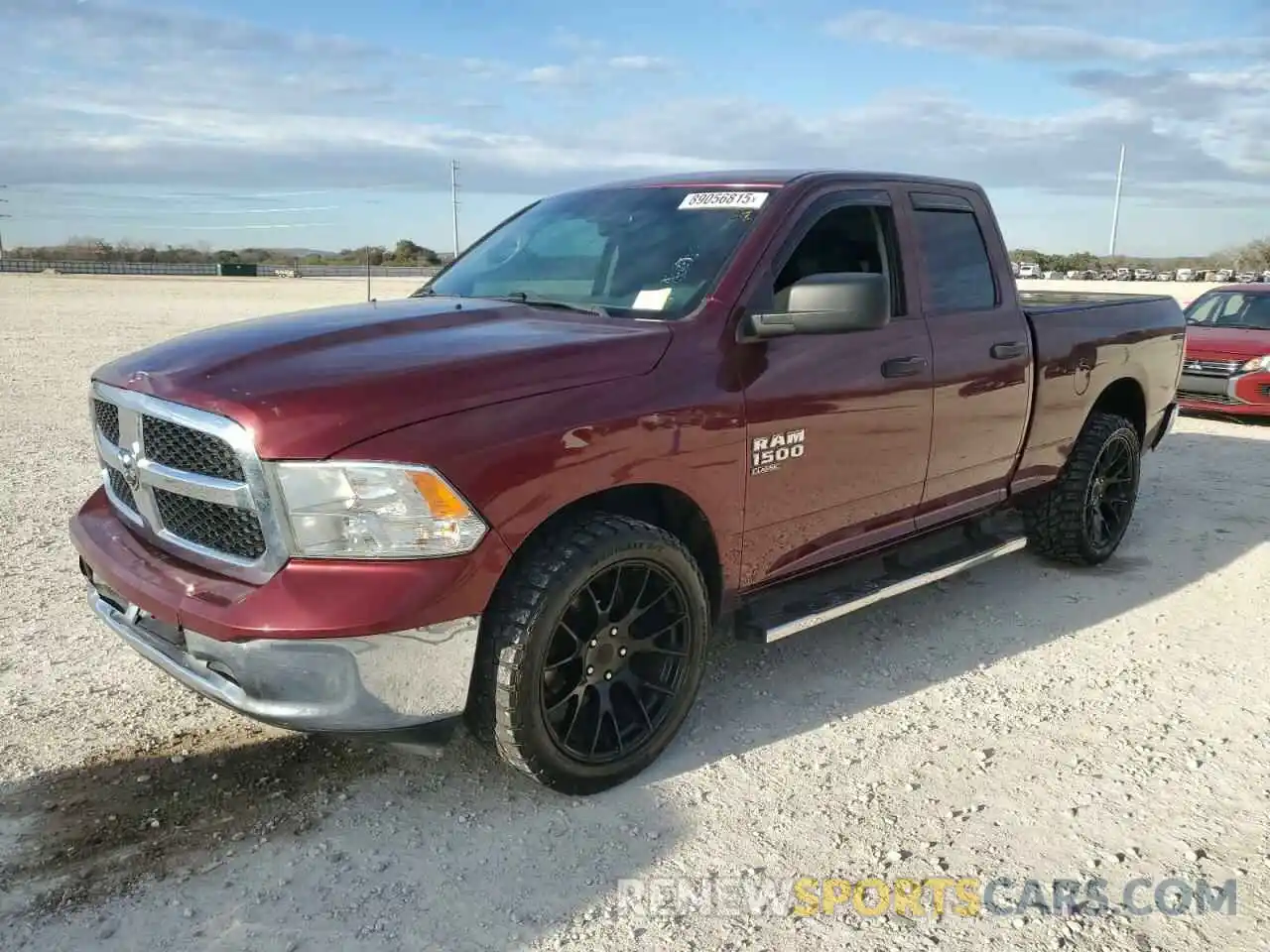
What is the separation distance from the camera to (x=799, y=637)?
4.59 metres

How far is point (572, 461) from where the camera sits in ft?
9.61

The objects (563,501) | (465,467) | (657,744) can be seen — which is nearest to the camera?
(465,467)

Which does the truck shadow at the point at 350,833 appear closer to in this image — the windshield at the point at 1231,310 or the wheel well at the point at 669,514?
the wheel well at the point at 669,514

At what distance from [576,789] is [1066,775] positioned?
1.68 meters

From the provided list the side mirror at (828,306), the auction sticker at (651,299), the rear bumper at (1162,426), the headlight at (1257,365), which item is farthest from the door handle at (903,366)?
the headlight at (1257,365)

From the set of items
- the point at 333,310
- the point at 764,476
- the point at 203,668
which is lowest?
the point at 203,668

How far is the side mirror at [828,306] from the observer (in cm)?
332

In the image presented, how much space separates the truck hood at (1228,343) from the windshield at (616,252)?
852cm

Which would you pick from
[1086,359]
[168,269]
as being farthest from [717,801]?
[168,269]

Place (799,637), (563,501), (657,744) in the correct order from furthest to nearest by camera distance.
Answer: (799,637), (657,744), (563,501)

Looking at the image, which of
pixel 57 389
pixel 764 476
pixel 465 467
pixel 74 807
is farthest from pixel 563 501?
pixel 57 389

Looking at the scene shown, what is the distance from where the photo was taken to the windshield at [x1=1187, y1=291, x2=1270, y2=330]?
1158 cm

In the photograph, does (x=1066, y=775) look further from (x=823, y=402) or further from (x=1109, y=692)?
(x=823, y=402)

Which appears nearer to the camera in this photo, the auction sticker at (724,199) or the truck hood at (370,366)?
the truck hood at (370,366)
